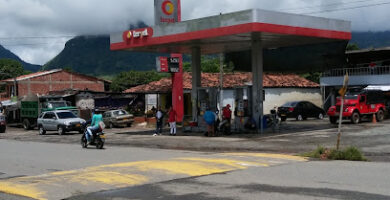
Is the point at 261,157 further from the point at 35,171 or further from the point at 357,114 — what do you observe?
the point at 357,114

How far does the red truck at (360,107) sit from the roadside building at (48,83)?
47670 mm

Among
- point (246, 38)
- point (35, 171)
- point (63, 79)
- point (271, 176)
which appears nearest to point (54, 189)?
point (35, 171)

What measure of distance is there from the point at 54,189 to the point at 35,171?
3.80 metres

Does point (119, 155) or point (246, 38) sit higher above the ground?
point (246, 38)

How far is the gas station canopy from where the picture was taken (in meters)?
22.9

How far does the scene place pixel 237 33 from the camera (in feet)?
76.0

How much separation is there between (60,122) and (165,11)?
10735 millimetres

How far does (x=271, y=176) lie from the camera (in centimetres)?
1084

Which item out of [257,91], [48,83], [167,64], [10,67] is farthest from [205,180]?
[10,67]

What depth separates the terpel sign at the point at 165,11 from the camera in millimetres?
34625

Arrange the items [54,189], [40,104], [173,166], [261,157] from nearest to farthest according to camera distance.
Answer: [54,189] < [173,166] < [261,157] < [40,104]

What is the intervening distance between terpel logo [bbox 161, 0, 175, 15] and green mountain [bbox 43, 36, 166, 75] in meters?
103

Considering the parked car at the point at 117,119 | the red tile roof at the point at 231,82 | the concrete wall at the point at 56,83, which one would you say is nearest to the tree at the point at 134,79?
the concrete wall at the point at 56,83

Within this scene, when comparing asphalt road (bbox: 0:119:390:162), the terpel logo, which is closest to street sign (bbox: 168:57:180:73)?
the terpel logo
